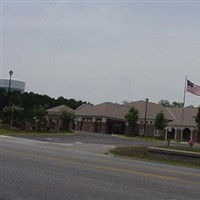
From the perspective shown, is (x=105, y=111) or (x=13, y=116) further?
(x=105, y=111)

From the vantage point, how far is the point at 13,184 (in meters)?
11.2

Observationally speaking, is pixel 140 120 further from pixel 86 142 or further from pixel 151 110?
pixel 86 142

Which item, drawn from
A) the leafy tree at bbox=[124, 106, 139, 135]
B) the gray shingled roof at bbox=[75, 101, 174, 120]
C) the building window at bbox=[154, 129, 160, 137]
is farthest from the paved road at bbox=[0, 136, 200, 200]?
the gray shingled roof at bbox=[75, 101, 174, 120]

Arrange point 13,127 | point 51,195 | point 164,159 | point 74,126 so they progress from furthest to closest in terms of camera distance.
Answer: point 74,126 < point 13,127 < point 164,159 < point 51,195

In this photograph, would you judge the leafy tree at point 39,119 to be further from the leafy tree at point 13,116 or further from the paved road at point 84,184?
the paved road at point 84,184

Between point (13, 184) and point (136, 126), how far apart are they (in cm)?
7673

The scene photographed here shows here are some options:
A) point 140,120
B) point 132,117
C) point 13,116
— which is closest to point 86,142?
point 13,116

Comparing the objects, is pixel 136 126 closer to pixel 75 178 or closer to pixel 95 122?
pixel 95 122

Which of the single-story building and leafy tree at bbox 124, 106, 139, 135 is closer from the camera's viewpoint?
the single-story building

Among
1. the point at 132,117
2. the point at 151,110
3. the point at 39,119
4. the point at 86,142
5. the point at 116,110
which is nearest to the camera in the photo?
the point at 86,142

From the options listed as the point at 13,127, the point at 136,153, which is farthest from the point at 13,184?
the point at 13,127

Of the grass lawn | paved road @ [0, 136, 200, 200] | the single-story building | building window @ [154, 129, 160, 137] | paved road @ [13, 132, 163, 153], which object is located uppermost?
the single-story building

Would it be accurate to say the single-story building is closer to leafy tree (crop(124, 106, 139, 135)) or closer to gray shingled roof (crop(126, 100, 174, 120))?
gray shingled roof (crop(126, 100, 174, 120))

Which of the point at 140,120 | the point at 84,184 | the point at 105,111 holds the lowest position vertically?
the point at 84,184
